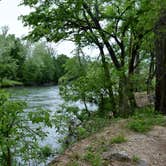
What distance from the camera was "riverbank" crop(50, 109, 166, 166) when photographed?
6832mm

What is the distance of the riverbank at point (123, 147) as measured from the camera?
6.83 metres

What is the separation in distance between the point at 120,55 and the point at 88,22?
1981mm

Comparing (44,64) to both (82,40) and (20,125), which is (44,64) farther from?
(20,125)

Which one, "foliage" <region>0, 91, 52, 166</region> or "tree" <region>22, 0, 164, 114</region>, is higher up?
"tree" <region>22, 0, 164, 114</region>

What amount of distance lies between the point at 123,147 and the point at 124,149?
0.12 metres

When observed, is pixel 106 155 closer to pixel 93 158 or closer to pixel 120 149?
pixel 93 158

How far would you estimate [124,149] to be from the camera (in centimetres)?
733

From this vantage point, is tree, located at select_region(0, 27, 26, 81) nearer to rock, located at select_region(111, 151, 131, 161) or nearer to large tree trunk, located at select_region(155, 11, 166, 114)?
large tree trunk, located at select_region(155, 11, 166, 114)

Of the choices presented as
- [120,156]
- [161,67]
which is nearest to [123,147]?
[120,156]

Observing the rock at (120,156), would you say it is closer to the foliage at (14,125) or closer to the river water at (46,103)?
the foliage at (14,125)

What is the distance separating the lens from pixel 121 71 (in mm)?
12586

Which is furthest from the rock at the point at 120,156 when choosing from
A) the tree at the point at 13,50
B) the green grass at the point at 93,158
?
the tree at the point at 13,50

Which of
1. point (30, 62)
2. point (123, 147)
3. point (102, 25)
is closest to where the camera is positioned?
point (123, 147)

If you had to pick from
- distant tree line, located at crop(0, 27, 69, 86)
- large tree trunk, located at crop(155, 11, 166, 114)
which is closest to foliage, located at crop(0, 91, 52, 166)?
large tree trunk, located at crop(155, 11, 166, 114)
